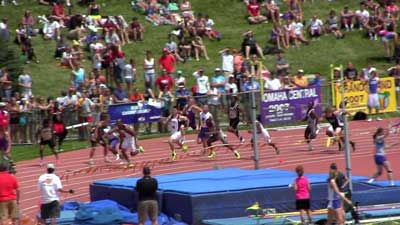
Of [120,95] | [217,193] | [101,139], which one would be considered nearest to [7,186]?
[217,193]

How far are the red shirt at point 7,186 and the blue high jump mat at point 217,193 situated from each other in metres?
2.73

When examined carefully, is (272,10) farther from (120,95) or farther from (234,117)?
(234,117)

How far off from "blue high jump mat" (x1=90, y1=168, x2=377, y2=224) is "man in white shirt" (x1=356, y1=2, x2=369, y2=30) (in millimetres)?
16942

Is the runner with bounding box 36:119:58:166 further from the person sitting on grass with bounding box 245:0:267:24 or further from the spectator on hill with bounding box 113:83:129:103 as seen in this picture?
the person sitting on grass with bounding box 245:0:267:24

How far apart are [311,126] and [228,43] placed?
9.93m

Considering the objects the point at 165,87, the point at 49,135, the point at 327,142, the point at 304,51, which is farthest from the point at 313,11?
the point at 49,135

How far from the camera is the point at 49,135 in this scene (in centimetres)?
3014

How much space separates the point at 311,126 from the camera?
31047 millimetres

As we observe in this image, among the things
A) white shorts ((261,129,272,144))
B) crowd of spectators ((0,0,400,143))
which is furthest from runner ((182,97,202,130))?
white shorts ((261,129,272,144))

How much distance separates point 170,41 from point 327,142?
8416 mm

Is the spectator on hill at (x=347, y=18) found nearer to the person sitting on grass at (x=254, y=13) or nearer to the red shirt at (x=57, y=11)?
the person sitting on grass at (x=254, y=13)

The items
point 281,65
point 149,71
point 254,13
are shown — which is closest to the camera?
point 149,71

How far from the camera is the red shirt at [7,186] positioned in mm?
21922

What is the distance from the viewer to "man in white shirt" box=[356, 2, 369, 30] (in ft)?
136
